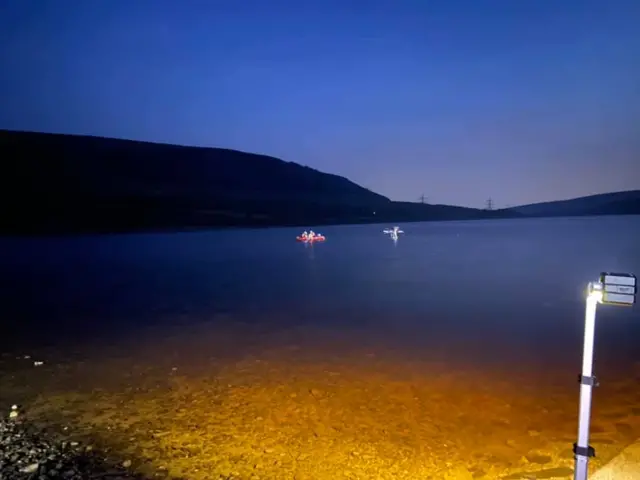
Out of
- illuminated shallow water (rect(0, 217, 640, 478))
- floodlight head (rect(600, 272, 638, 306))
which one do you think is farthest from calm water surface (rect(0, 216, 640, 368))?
floodlight head (rect(600, 272, 638, 306))

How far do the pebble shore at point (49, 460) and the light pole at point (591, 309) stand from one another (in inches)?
193

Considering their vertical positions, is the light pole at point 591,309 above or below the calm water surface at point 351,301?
above

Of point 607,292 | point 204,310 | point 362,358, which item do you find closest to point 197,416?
point 362,358

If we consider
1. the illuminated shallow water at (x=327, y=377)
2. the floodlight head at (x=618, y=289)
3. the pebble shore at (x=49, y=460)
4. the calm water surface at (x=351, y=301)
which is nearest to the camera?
the floodlight head at (x=618, y=289)

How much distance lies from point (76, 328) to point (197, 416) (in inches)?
418

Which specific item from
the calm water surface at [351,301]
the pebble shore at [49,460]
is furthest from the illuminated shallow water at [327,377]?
the pebble shore at [49,460]

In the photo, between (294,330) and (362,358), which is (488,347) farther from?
(294,330)

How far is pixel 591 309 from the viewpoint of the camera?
14.5 feet

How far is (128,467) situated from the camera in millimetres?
6707

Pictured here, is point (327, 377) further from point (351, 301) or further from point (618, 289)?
point (351, 301)

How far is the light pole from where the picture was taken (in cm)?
414

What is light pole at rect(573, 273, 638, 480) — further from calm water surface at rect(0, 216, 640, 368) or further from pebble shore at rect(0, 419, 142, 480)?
calm water surface at rect(0, 216, 640, 368)

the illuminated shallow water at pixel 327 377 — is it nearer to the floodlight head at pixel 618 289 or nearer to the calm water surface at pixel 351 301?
the calm water surface at pixel 351 301

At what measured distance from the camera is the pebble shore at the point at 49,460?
622 cm
